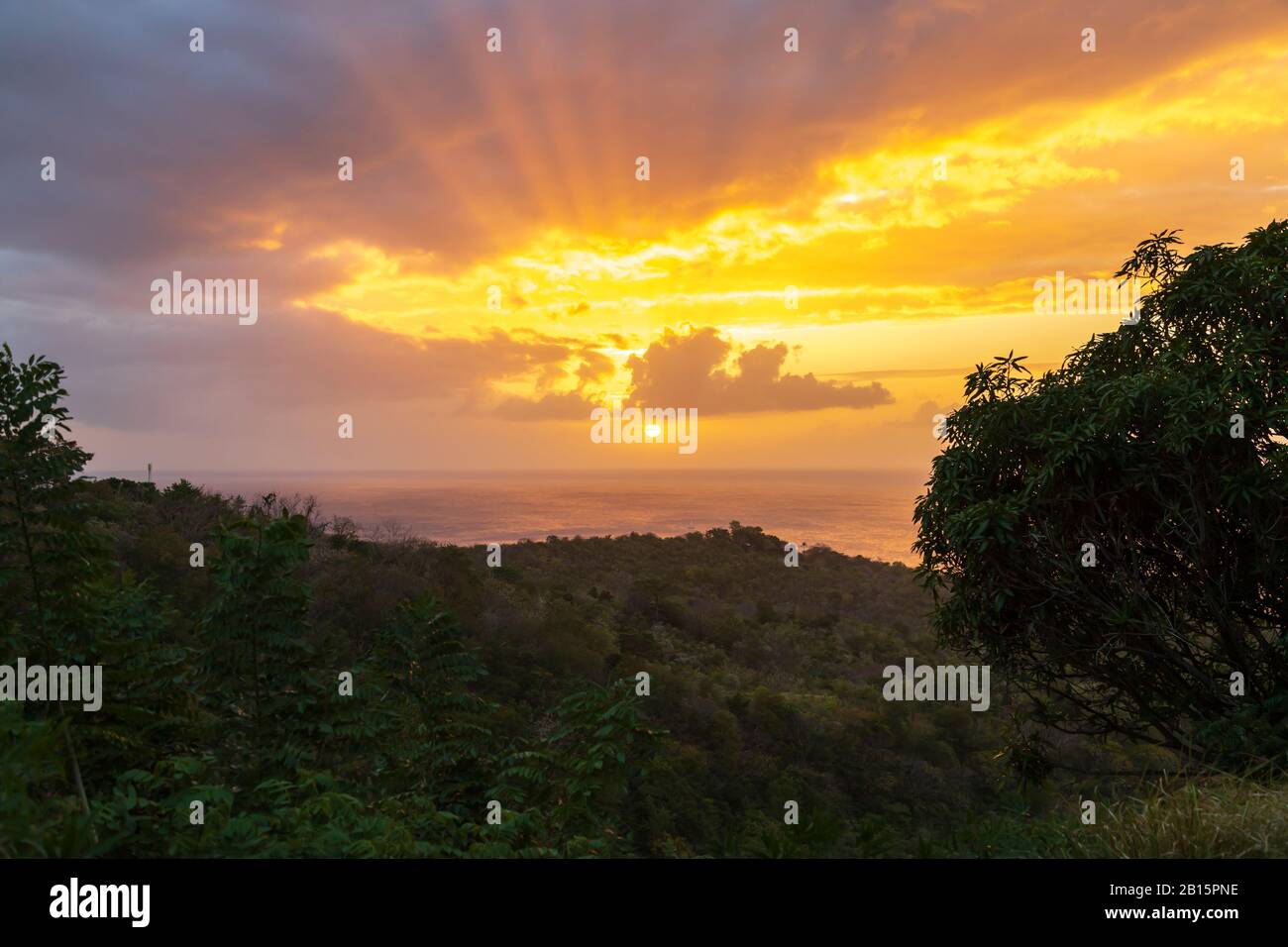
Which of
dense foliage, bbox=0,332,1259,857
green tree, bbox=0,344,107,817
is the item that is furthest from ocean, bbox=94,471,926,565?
green tree, bbox=0,344,107,817

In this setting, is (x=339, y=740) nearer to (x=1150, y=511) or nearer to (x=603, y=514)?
(x=1150, y=511)

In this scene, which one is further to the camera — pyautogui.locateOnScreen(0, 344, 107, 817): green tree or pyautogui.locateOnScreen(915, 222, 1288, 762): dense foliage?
pyautogui.locateOnScreen(915, 222, 1288, 762): dense foliage

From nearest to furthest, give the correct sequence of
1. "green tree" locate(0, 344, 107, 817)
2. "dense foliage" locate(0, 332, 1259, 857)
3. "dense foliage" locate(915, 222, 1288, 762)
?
"dense foliage" locate(0, 332, 1259, 857) < "green tree" locate(0, 344, 107, 817) < "dense foliage" locate(915, 222, 1288, 762)

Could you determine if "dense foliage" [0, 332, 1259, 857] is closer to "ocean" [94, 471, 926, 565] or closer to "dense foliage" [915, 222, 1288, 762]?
"dense foliage" [915, 222, 1288, 762]

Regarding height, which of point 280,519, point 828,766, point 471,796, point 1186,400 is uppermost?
point 1186,400

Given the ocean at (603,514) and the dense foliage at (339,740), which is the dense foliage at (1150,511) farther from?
the ocean at (603,514)
